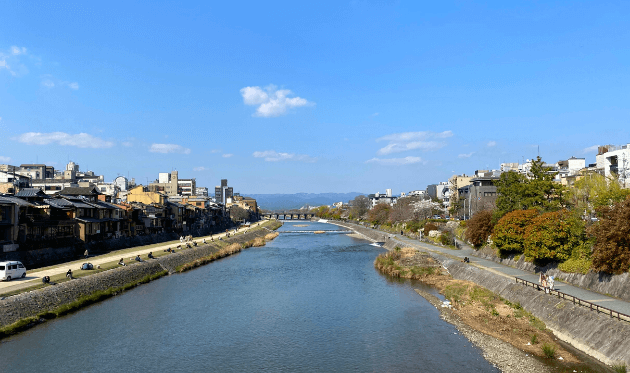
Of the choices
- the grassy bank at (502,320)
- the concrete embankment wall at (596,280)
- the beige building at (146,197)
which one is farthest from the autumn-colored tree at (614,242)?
the beige building at (146,197)

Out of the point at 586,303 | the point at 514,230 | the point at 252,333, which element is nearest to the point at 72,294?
the point at 252,333

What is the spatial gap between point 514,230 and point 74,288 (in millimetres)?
37811

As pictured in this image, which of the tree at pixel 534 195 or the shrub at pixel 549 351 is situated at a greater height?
the tree at pixel 534 195

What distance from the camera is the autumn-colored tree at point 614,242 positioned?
25.7 metres

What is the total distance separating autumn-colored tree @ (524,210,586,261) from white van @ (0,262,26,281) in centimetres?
4058

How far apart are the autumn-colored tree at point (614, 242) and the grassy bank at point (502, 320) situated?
5.40m

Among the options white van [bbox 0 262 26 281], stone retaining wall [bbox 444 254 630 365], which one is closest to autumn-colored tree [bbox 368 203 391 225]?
stone retaining wall [bbox 444 254 630 365]

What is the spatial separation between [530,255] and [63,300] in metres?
36.4

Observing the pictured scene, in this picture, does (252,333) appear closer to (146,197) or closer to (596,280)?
(596,280)

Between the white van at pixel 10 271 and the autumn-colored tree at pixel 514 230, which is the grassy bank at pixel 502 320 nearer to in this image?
the autumn-colored tree at pixel 514 230

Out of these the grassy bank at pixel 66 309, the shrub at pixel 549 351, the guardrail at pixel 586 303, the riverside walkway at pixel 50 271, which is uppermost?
the riverside walkway at pixel 50 271

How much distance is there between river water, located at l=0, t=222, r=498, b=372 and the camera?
23.0 metres

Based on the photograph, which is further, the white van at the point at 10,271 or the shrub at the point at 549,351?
the white van at the point at 10,271

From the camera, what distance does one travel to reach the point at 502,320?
2781 cm
